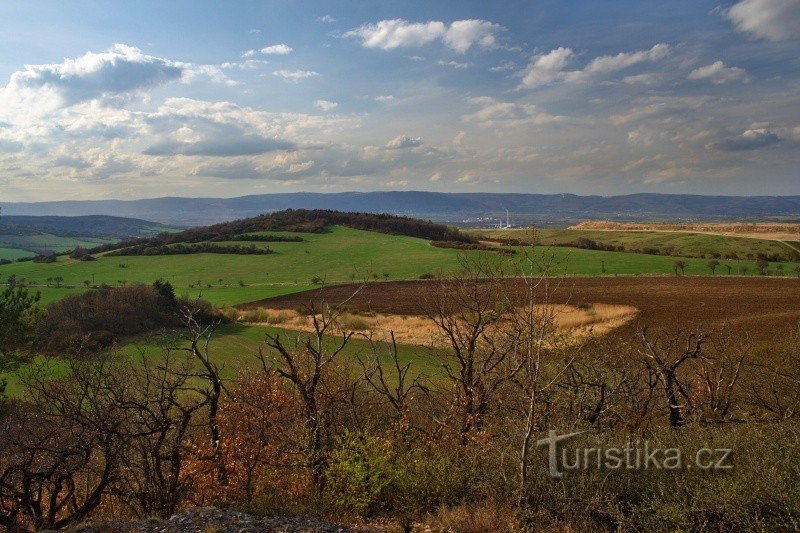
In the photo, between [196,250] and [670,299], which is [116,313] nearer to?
[196,250]

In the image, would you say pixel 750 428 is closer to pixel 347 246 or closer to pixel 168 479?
pixel 168 479

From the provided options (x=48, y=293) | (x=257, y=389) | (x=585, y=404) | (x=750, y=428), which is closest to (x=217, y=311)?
(x=48, y=293)

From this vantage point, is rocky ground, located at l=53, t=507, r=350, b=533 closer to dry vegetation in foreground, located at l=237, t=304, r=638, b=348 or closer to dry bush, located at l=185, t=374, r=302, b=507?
dry bush, located at l=185, t=374, r=302, b=507

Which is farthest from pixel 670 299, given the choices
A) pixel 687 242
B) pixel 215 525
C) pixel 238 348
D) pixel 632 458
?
pixel 215 525

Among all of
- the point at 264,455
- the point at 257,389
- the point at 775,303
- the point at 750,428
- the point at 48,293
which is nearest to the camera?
the point at 750,428

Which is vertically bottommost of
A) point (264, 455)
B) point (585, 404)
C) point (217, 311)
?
point (217, 311)

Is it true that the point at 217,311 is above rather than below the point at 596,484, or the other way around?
below

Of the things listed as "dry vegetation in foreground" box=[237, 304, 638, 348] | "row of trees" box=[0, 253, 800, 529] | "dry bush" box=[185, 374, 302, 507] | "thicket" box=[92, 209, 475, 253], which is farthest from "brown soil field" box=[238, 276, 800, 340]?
"thicket" box=[92, 209, 475, 253]
